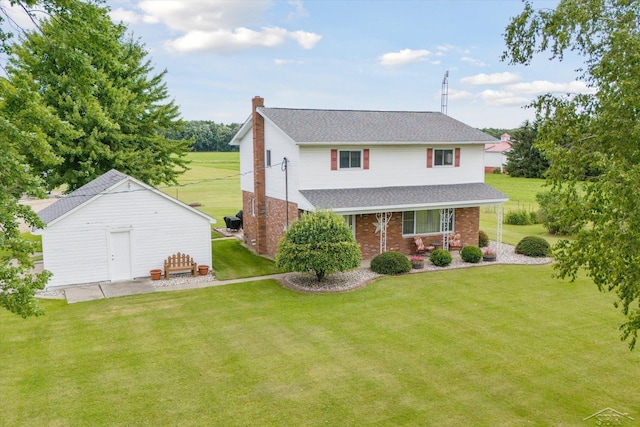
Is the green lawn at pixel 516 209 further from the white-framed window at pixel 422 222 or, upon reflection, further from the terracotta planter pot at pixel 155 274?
the terracotta planter pot at pixel 155 274

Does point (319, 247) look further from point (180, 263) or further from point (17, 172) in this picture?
point (17, 172)

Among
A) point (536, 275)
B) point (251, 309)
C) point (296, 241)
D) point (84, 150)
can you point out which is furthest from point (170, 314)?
point (84, 150)

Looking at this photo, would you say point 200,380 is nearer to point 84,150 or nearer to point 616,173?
point 616,173

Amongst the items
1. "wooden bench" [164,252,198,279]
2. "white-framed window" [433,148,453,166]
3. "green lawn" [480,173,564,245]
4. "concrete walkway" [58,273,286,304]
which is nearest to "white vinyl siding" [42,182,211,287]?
"wooden bench" [164,252,198,279]

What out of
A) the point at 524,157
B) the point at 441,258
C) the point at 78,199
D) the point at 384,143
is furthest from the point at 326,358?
the point at 524,157

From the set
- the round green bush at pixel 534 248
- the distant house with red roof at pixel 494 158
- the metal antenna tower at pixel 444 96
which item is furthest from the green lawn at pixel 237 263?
the distant house with red roof at pixel 494 158
